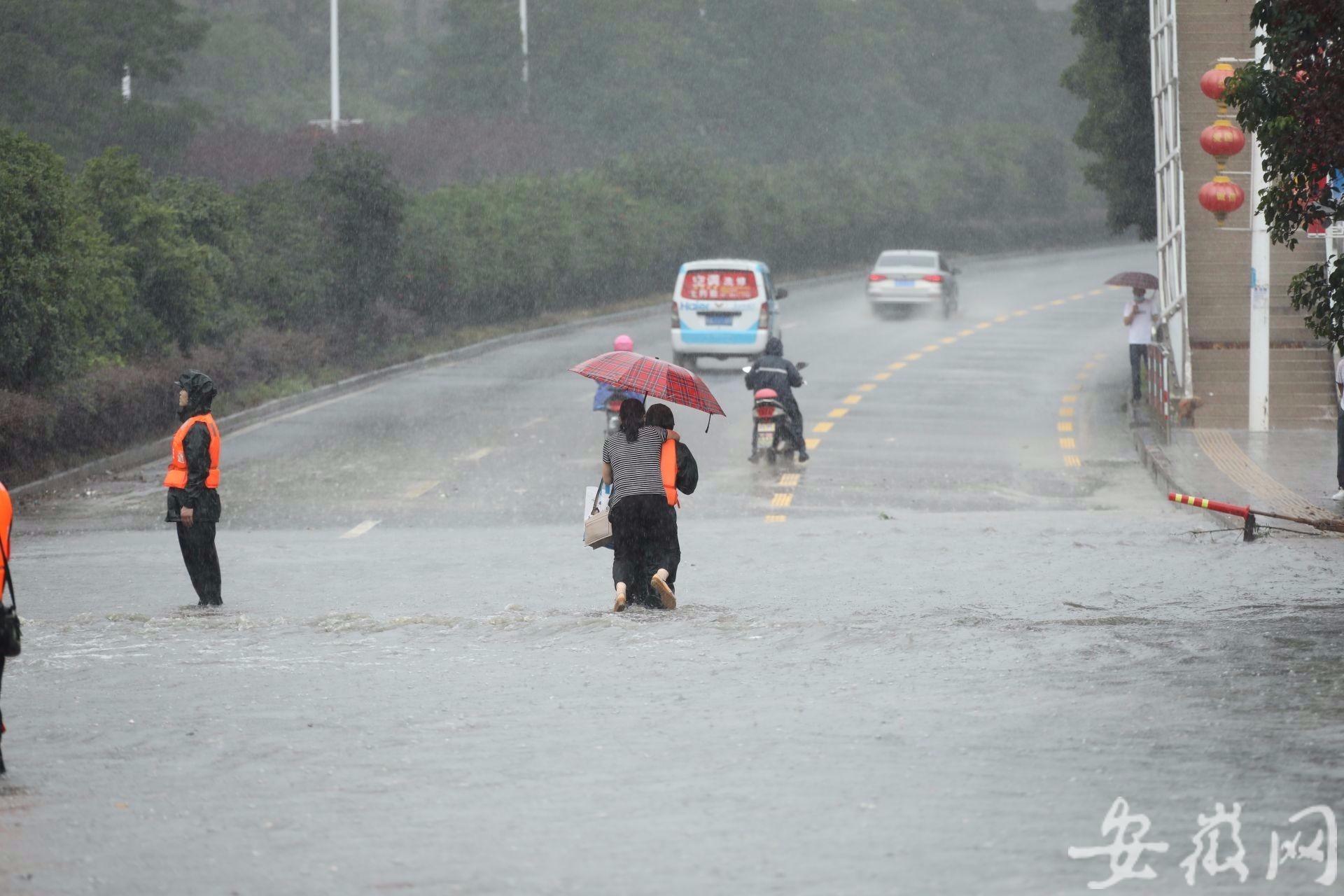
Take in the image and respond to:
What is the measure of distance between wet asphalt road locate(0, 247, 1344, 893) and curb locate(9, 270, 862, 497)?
1.94m

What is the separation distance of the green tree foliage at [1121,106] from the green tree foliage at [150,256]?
52.7ft

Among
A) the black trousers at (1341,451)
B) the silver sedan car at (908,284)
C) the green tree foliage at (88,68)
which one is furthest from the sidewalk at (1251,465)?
the green tree foliage at (88,68)

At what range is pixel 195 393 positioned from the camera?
1260 centimetres

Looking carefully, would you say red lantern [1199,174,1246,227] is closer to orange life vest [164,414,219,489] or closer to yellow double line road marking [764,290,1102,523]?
yellow double line road marking [764,290,1102,523]

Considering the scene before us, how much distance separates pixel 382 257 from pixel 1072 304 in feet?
65.7

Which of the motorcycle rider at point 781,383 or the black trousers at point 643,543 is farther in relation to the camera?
the motorcycle rider at point 781,383

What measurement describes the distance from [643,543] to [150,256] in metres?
17.3

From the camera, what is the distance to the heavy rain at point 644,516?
274 inches

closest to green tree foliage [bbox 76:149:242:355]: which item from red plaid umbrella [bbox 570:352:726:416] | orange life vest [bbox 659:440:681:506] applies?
red plaid umbrella [bbox 570:352:726:416]

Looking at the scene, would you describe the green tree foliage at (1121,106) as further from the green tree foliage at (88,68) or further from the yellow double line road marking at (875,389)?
the green tree foliage at (88,68)

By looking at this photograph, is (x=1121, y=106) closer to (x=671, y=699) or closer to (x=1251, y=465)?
(x=1251, y=465)

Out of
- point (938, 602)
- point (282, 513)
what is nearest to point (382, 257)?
point (282, 513)

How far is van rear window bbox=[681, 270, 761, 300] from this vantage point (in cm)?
3219

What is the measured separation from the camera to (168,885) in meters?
6.27
